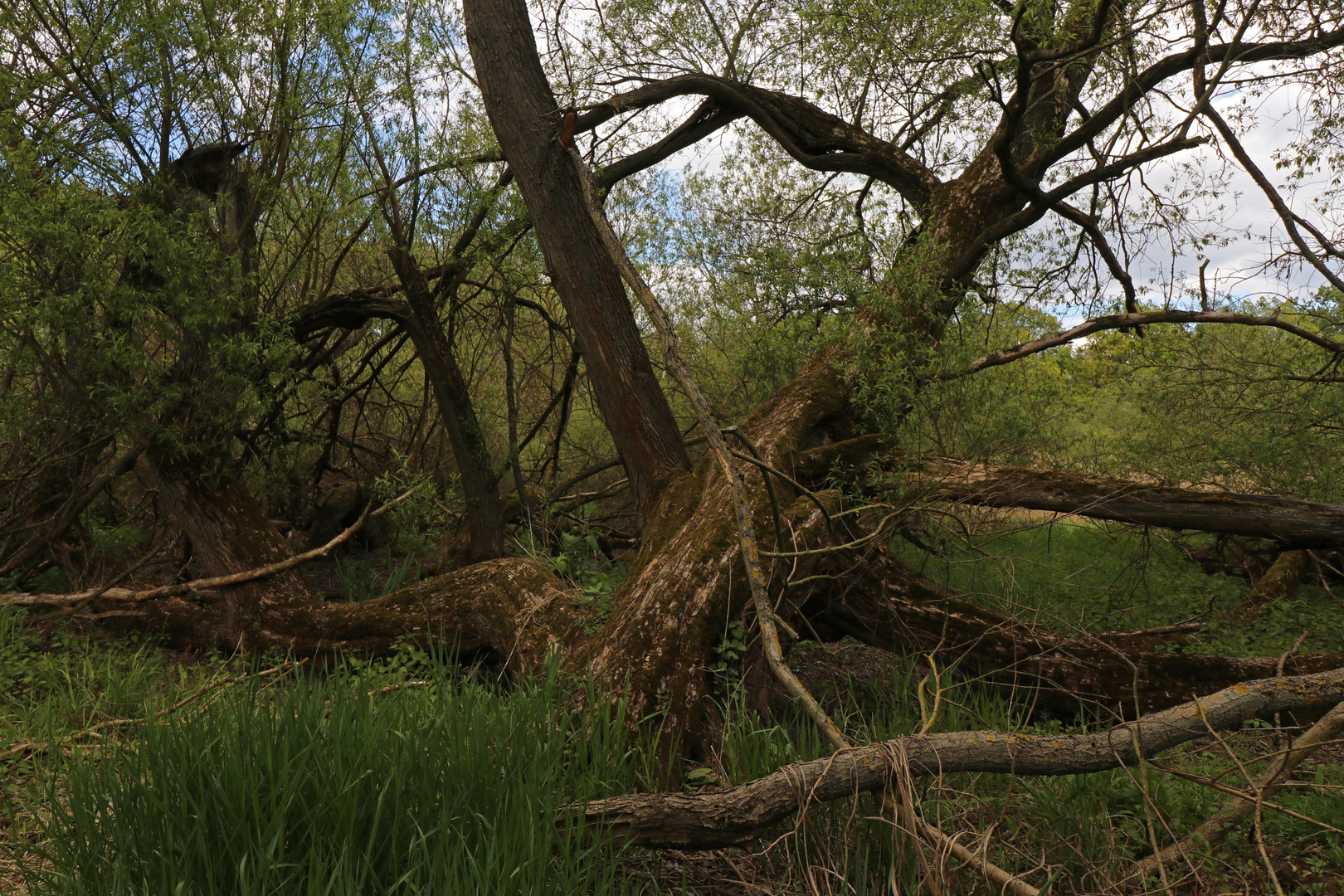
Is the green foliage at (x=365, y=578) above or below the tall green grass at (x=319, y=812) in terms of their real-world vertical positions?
above

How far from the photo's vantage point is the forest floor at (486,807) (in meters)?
2.34

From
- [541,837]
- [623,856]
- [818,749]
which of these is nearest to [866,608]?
[818,749]

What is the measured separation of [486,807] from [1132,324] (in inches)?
195

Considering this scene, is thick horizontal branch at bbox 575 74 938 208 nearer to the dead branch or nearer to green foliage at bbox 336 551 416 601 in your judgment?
the dead branch

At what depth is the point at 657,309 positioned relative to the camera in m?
3.35

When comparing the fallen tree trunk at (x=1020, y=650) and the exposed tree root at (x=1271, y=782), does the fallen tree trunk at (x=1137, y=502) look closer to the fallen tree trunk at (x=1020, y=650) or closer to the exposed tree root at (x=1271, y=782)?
the fallen tree trunk at (x=1020, y=650)

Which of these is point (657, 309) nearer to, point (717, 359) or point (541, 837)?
point (541, 837)

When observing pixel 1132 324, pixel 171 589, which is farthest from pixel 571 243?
pixel 1132 324

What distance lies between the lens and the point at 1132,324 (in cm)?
530

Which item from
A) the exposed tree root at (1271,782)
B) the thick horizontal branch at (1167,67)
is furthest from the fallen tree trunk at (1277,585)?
the exposed tree root at (1271,782)

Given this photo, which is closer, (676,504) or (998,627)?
(998,627)

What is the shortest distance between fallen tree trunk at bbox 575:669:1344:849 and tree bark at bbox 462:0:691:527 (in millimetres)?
3048

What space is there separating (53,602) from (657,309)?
5.06m

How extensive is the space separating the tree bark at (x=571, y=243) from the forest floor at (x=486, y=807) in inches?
73.1
